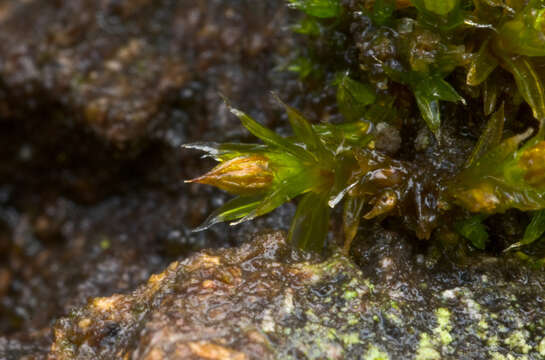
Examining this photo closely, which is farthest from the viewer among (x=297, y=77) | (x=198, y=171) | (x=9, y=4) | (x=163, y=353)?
(x=9, y=4)

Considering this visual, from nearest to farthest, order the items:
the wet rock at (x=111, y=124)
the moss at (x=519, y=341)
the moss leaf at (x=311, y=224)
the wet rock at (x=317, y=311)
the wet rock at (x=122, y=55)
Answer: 1. the wet rock at (x=317, y=311)
2. the moss at (x=519, y=341)
3. the moss leaf at (x=311, y=224)
4. the wet rock at (x=111, y=124)
5. the wet rock at (x=122, y=55)

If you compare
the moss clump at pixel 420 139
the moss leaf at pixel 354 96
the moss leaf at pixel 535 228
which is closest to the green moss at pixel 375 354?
the moss clump at pixel 420 139

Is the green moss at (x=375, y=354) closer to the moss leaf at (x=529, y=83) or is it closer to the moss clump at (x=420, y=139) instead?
the moss clump at (x=420, y=139)

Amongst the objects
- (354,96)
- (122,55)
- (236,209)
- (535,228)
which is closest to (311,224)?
(236,209)

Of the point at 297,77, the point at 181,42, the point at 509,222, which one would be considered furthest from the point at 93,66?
the point at 509,222

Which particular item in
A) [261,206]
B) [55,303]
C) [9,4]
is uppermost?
[9,4]

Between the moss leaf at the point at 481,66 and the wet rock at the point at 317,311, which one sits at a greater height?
the moss leaf at the point at 481,66

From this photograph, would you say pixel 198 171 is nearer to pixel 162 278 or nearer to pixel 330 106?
pixel 330 106

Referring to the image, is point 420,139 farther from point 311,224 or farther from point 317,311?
point 317,311
